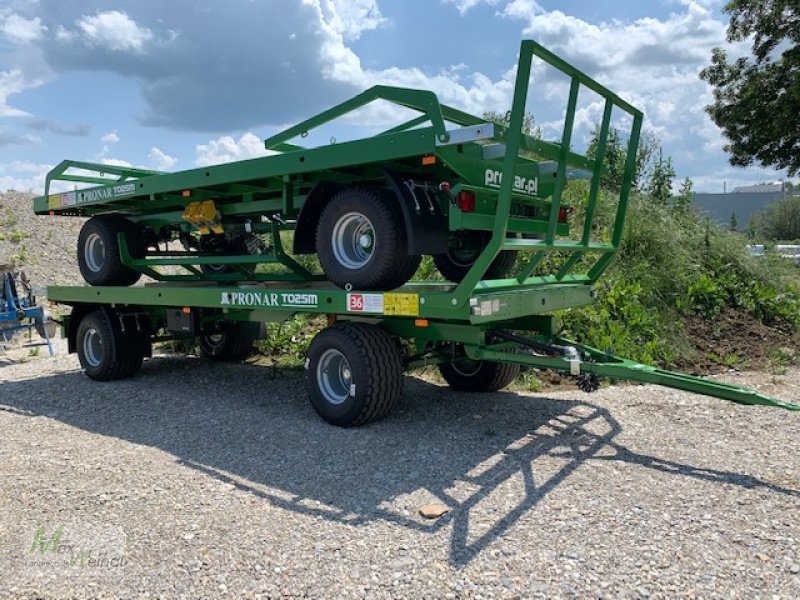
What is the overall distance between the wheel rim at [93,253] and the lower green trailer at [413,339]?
898 mm

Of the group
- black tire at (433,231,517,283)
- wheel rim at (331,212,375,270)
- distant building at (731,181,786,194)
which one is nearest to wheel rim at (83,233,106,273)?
wheel rim at (331,212,375,270)

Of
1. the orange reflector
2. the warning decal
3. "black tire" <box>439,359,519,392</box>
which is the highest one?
the orange reflector

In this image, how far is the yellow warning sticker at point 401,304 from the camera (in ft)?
15.5

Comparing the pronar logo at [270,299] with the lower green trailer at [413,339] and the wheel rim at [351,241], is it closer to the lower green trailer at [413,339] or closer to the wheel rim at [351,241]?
the lower green trailer at [413,339]

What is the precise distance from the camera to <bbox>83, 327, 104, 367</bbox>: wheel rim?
7758mm

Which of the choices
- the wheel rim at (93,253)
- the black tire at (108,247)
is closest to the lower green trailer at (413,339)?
the black tire at (108,247)

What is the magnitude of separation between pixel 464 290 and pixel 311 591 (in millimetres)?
2176

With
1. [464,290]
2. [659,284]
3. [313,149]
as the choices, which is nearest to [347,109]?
[313,149]

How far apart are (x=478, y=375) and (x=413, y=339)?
1.01 m

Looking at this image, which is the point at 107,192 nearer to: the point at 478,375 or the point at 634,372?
the point at 478,375

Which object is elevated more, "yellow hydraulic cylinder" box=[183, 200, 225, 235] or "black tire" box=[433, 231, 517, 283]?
"yellow hydraulic cylinder" box=[183, 200, 225, 235]

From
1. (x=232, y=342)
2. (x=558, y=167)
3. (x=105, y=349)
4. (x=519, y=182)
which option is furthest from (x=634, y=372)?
(x=105, y=349)

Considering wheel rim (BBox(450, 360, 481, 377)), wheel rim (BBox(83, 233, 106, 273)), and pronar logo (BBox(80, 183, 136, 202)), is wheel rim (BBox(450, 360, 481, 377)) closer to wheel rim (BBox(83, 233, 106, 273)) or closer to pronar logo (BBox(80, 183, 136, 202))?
pronar logo (BBox(80, 183, 136, 202))
